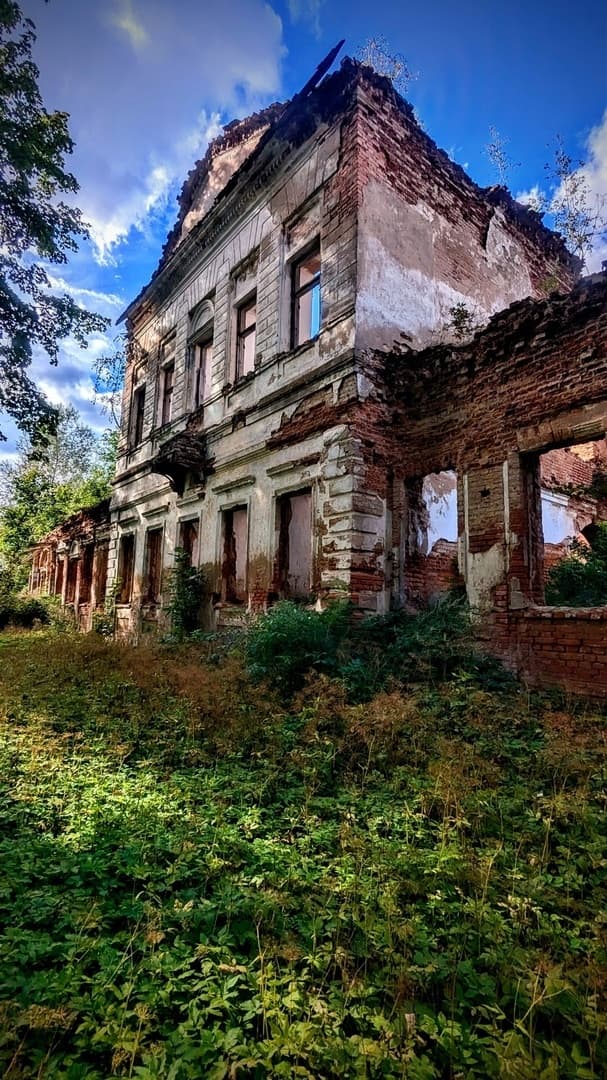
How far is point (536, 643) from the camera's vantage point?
6.59m

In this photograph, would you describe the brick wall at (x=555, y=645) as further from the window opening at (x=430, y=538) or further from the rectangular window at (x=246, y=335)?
the rectangular window at (x=246, y=335)

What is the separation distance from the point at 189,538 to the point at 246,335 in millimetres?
5164

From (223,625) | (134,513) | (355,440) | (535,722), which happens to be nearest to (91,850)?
(535,722)

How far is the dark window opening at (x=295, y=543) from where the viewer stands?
9.64 m

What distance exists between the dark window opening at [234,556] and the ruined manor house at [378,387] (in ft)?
0.21

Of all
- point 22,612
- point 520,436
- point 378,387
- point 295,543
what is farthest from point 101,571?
point 520,436

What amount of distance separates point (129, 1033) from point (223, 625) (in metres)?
9.53

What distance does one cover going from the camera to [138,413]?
17.6 m

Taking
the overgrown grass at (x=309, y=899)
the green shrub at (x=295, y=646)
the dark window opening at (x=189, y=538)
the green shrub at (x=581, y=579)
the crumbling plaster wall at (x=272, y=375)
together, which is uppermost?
the crumbling plaster wall at (x=272, y=375)

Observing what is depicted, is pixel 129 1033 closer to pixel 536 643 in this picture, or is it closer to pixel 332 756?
pixel 332 756

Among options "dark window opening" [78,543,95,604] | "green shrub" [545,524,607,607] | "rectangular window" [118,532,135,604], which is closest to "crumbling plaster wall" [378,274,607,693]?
"green shrub" [545,524,607,607]

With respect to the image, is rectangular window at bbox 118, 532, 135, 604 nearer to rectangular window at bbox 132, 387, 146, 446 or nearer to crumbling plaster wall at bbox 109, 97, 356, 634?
crumbling plaster wall at bbox 109, 97, 356, 634

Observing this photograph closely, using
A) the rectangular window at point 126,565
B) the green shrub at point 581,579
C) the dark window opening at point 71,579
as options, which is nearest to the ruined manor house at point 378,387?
the green shrub at point 581,579

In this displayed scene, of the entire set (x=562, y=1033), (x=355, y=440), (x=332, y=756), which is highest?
(x=355, y=440)
